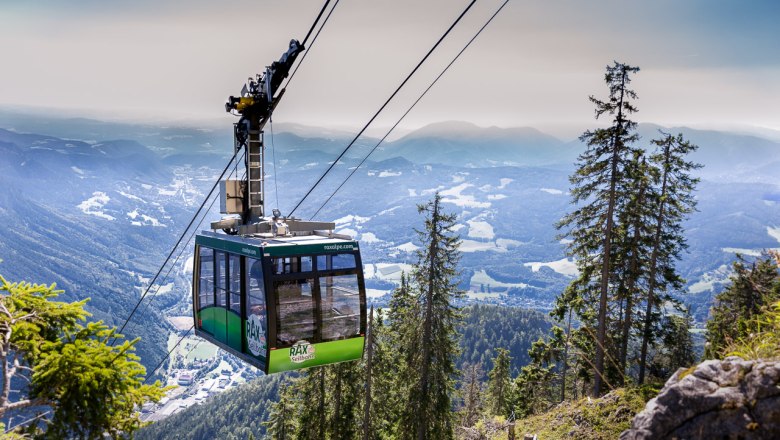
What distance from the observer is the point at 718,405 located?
18.9 feet

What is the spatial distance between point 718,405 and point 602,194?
693 inches

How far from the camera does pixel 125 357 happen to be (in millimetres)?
8750

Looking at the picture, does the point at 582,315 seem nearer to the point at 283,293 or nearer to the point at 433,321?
the point at 433,321

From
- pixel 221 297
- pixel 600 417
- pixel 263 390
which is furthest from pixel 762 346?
pixel 263 390

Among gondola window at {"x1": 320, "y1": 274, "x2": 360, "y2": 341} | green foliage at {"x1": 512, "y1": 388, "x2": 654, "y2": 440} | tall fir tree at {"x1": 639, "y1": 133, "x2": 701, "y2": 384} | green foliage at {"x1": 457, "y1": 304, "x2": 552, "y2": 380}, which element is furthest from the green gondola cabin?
green foliage at {"x1": 457, "y1": 304, "x2": 552, "y2": 380}

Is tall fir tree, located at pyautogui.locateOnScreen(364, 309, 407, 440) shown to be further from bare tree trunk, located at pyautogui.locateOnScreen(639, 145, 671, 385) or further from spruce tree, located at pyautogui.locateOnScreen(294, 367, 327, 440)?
bare tree trunk, located at pyautogui.locateOnScreen(639, 145, 671, 385)

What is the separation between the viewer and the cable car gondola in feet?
35.2

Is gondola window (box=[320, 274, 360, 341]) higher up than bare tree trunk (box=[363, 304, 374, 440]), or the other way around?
gondola window (box=[320, 274, 360, 341])

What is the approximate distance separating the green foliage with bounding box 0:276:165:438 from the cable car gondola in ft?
7.76

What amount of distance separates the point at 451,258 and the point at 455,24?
19322 millimetres

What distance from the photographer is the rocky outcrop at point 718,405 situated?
5.48 m

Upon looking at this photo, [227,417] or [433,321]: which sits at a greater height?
[433,321]

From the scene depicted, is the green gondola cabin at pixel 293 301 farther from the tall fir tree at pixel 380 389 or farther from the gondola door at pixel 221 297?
the tall fir tree at pixel 380 389

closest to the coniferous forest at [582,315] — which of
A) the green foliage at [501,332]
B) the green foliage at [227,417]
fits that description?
the green foliage at [227,417]
